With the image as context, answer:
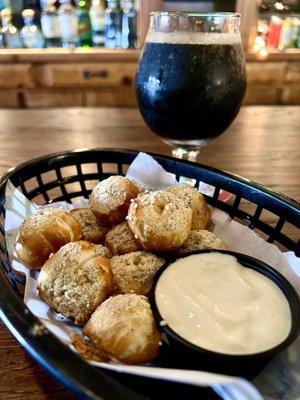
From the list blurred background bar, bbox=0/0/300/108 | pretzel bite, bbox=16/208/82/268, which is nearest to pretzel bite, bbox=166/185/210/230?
pretzel bite, bbox=16/208/82/268

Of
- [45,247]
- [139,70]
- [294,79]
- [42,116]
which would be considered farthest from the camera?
[294,79]

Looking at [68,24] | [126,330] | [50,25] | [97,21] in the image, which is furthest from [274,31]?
[126,330]

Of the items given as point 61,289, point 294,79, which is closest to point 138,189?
point 61,289

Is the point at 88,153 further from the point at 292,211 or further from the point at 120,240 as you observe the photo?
the point at 292,211

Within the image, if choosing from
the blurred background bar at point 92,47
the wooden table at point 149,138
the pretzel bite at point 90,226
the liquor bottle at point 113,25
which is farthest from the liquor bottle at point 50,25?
the pretzel bite at point 90,226

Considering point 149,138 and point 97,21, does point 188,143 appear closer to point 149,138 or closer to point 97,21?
point 149,138

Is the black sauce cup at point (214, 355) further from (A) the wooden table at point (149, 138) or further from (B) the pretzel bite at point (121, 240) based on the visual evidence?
(A) the wooden table at point (149, 138)
